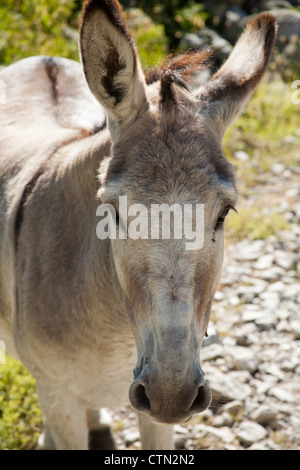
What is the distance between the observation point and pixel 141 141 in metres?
2.32

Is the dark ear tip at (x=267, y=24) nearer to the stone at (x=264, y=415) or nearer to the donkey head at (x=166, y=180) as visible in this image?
the donkey head at (x=166, y=180)

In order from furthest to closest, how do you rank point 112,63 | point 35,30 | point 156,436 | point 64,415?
point 35,30, point 156,436, point 64,415, point 112,63

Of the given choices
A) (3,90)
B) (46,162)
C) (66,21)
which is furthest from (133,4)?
(46,162)

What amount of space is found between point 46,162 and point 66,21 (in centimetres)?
663

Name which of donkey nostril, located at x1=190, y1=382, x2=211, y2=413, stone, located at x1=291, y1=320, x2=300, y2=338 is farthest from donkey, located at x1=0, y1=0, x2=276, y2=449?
stone, located at x1=291, y1=320, x2=300, y2=338

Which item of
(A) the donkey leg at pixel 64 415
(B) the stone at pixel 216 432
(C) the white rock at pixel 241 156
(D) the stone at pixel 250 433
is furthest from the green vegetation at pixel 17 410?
(C) the white rock at pixel 241 156

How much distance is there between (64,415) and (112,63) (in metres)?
1.94

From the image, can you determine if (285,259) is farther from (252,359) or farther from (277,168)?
(277,168)

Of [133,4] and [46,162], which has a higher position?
[133,4]

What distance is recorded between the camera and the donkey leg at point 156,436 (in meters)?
3.47

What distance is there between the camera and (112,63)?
8.17 feet

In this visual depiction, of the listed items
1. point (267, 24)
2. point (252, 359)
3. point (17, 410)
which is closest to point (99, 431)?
point (17, 410)

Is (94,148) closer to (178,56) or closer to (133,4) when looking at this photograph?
(178,56)
